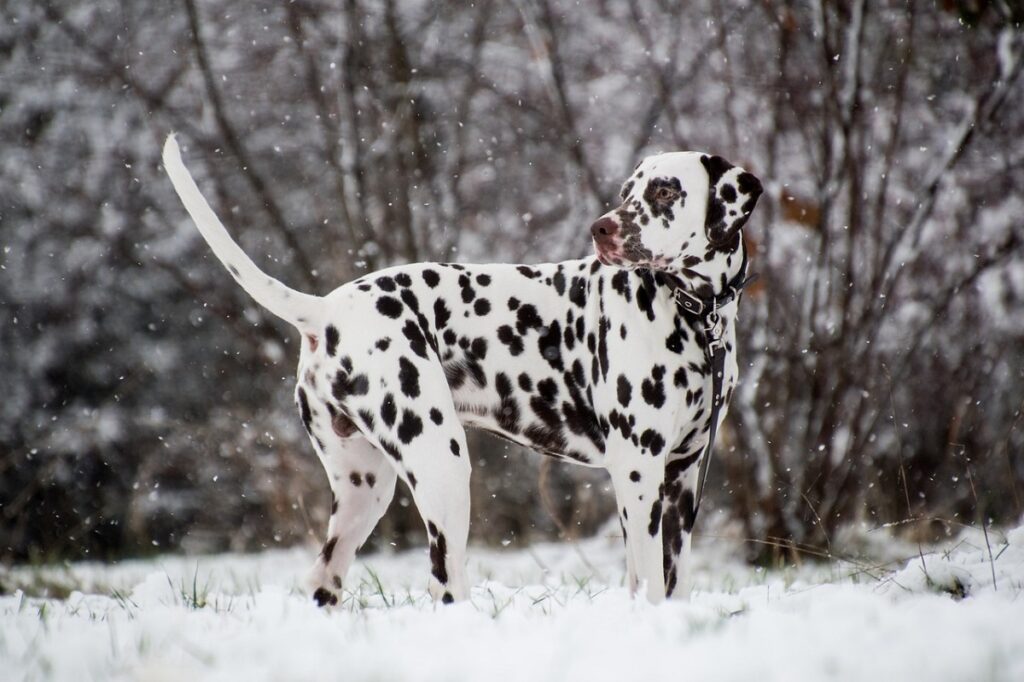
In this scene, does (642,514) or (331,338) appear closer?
(642,514)

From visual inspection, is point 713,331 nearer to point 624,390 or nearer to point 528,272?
point 624,390

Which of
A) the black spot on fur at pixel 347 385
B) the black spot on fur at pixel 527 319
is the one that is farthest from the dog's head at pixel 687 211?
the black spot on fur at pixel 347 385

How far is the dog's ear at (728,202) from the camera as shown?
364 centimetres

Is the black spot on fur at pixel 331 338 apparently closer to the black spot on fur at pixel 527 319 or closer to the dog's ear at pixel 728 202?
the black spot on fur at pixel 527 319

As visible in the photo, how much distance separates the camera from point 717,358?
3.62m

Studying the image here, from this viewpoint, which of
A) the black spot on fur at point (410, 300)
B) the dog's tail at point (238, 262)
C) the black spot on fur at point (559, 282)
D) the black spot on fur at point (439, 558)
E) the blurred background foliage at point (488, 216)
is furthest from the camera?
the blurred background foliage at point (488, 216)

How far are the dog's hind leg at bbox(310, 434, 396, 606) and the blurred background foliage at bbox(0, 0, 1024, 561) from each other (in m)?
1.44

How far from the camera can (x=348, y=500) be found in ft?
12.4

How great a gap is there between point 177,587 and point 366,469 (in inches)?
59.6

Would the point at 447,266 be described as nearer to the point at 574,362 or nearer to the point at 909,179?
the point at 574,362

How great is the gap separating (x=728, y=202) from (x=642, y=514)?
126 centimetres

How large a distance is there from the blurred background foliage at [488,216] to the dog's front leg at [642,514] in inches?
60.0

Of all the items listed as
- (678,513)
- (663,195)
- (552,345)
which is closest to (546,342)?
(552,345)

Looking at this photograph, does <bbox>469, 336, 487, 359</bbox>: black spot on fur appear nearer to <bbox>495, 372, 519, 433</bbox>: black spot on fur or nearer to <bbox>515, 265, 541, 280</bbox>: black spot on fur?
<bbox>495, 372, 519, 433</bbox>: black spot on fur
